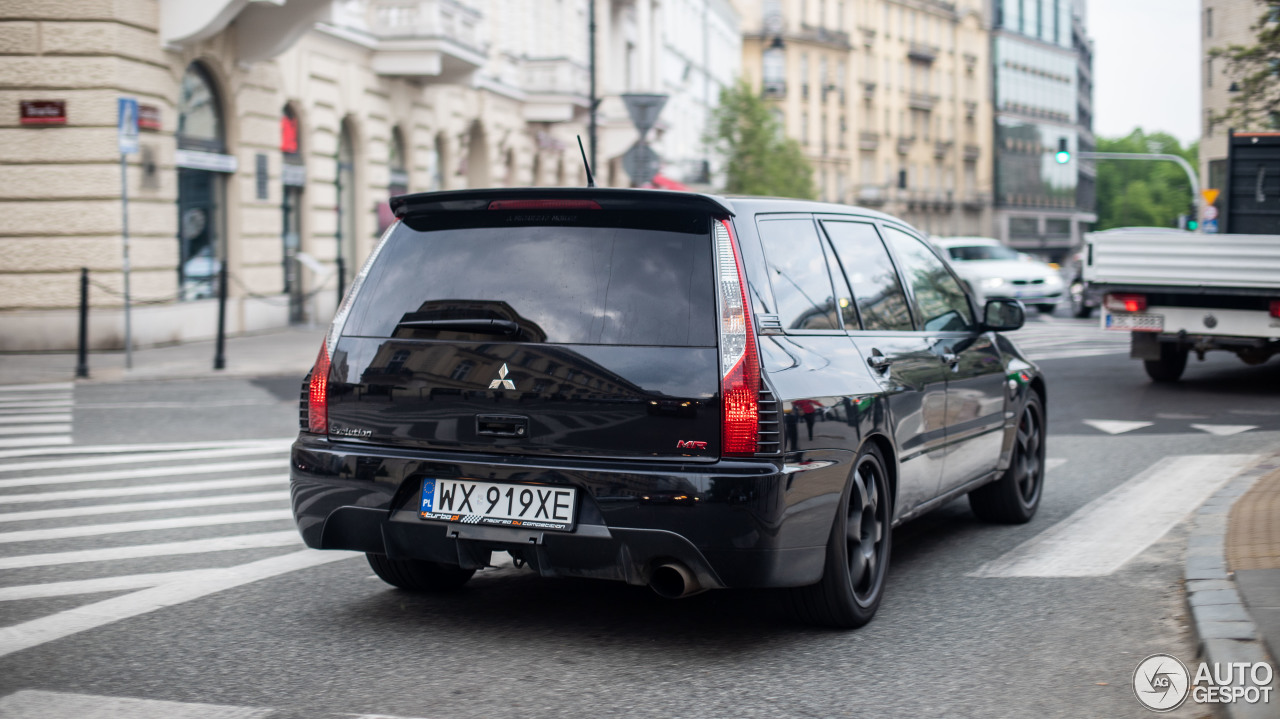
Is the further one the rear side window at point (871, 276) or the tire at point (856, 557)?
the rear side window at point (871, 276)

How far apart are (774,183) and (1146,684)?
164 ft

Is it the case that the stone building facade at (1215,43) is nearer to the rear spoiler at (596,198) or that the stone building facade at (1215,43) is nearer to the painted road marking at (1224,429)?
the painted road marking at (1224,429)

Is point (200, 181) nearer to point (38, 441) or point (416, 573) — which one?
point (38, 441)

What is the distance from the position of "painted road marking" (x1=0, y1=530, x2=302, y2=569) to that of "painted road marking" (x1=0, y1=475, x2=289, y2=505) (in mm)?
1770

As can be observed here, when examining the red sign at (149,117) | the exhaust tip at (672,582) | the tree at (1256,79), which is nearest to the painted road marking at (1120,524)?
the exhaust tip at (672,582)

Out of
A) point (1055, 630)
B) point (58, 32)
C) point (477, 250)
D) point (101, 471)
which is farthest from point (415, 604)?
point (58, 32)

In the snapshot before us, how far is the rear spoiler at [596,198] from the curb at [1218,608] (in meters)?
2.11

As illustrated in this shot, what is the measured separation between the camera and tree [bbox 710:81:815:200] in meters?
54.0

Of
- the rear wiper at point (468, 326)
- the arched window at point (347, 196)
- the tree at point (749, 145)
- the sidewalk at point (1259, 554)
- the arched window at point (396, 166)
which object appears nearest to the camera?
the sidewalk at point (1259, 554)

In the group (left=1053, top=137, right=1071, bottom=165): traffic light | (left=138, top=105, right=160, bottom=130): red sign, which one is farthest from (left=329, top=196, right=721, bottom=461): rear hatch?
(left=1053, top=137, right=1071, bottom=165): traffic light

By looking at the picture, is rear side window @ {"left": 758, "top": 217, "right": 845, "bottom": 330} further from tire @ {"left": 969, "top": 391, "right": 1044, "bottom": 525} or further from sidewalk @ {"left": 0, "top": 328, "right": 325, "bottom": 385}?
sidewalk @ {"left": 0, "top": 328, "right": 325, "bottom": 385}

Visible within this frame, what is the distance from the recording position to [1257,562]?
5.89 metres

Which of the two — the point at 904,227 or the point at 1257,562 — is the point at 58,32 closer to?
the point at 904,227

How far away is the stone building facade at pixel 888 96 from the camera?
96562mm
